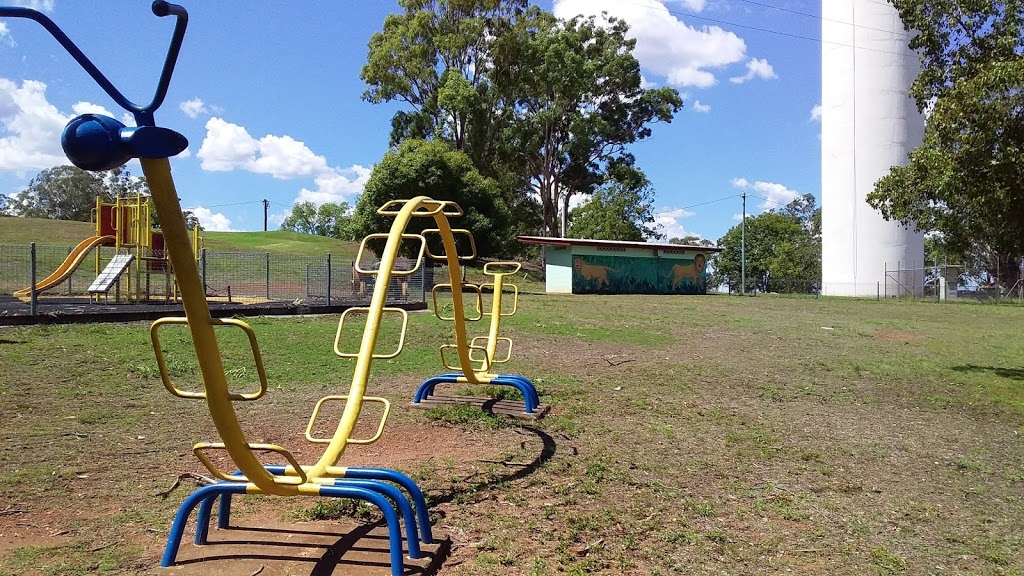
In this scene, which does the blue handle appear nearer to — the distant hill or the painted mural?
the painted mural

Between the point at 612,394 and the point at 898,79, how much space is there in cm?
4378

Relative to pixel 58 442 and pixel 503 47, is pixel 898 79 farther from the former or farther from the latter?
pixel 58 442

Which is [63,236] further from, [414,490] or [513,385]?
[414,490]

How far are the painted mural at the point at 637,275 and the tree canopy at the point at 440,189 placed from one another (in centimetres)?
440

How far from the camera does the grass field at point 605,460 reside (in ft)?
11.7

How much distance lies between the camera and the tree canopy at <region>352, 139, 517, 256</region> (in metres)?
32.9

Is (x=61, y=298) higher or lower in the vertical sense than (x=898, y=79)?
lower

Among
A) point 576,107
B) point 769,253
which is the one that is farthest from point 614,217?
point 769,253

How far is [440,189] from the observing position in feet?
110

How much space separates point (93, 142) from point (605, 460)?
4166mm

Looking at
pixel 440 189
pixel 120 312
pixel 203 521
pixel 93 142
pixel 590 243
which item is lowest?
pixel 203 521

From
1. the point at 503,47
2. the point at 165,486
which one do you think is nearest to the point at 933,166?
→ the point at 165,486

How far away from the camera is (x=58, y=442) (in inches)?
207

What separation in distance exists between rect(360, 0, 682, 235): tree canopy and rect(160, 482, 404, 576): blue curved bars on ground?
3582 cm
